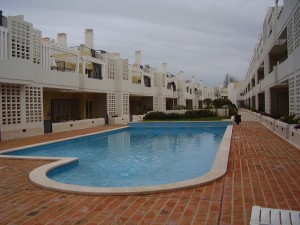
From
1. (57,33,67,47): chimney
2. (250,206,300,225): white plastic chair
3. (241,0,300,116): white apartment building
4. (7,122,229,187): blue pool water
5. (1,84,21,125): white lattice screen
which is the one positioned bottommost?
(7,122,229,187): blue pool water

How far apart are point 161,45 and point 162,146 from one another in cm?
1436

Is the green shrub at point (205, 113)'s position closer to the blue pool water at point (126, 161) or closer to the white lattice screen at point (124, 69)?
the white lattice screen at point (124, 69)

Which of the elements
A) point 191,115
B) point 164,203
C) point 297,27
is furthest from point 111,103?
point 164,203

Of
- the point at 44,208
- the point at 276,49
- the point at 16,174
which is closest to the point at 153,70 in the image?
the point at 276,49

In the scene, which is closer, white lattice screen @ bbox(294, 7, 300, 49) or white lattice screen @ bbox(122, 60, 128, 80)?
white lattice screen @ bbox(294, 7, 300, 49)

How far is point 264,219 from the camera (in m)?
3.31

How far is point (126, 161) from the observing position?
955 centimetres

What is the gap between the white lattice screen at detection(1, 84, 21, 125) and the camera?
42.5 feet

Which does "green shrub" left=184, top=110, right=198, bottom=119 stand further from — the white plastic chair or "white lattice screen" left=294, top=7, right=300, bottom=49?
the white plastic chair

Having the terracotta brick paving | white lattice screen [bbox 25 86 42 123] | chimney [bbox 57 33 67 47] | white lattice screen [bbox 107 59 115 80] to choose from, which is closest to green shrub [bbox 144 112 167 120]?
white lattice screen [bbox 107 59 115 80]

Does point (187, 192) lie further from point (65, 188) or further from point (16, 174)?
point (16, 174)

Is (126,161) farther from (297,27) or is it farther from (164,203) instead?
(297,27)

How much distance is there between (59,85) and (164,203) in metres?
13.9

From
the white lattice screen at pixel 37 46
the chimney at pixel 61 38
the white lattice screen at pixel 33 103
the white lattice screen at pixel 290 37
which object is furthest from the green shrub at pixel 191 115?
the white lattice screen at pixel 37 46
